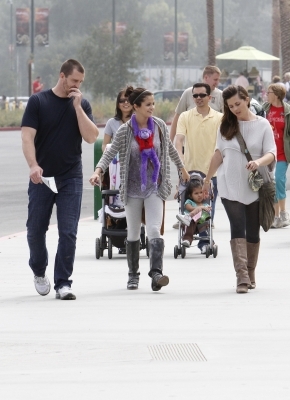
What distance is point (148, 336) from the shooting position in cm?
794

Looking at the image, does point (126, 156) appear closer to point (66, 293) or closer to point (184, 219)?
point (66, 293)

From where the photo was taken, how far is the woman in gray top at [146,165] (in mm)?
10047

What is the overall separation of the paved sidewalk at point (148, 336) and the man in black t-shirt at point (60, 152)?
476mm

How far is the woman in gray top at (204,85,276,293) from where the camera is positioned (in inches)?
392

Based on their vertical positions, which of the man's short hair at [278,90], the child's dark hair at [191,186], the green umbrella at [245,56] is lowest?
the child's dark hair at [191,186]

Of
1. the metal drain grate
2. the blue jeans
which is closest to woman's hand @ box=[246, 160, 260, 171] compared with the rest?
the blue jeans

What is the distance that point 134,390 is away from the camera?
20.7 feet

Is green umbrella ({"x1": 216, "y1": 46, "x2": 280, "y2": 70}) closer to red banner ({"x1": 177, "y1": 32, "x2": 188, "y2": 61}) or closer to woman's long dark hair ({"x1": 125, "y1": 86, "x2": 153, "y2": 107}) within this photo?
woman's long dark hair ({"x1": 125, "y1": 86, "x2": 153, "y2": 107})

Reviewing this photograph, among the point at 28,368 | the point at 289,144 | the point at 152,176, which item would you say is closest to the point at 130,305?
the point at 152,176

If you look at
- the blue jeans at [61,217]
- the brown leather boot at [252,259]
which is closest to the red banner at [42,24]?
the brown leather boot at [252,259]

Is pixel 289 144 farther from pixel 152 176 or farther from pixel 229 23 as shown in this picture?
pixel 229 23

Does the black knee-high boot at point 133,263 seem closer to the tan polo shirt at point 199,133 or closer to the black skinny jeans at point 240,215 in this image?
the black skinny jeans at point 240,215

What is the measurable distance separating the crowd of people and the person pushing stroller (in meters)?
1.87

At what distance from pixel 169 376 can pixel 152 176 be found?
3602 millimetres
